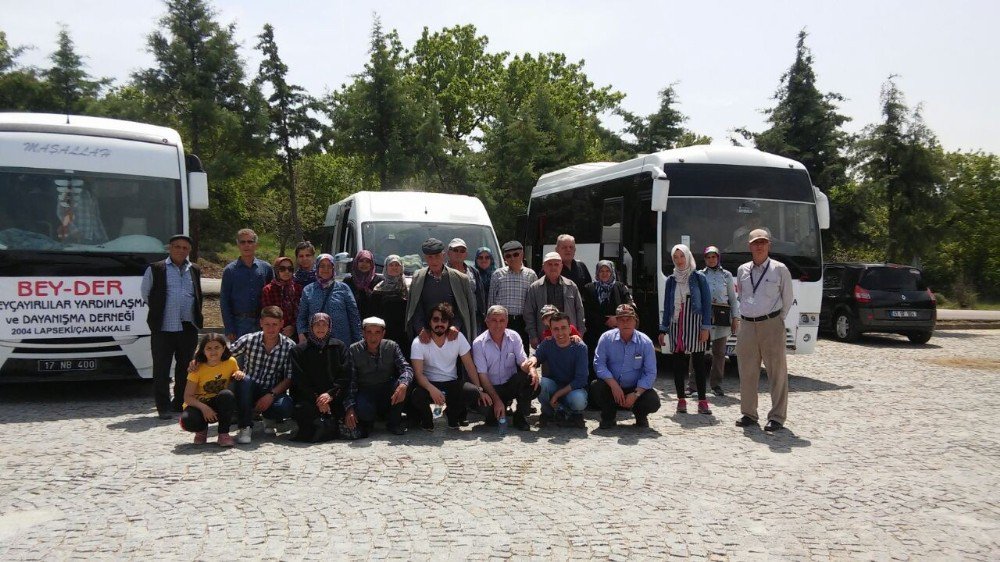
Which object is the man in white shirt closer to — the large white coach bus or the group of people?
the group of people

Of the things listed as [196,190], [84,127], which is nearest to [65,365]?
[196,190]

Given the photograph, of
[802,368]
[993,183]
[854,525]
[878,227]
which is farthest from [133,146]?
Result: [993,183]

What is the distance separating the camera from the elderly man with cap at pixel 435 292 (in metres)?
8.36

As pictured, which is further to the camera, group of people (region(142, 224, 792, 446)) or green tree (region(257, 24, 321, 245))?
green tree (region(257, 24, 321, 245))

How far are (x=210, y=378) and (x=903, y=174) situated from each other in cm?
2072

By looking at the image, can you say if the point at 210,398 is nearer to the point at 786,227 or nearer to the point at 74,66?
the point at 786,227

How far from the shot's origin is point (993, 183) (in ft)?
163

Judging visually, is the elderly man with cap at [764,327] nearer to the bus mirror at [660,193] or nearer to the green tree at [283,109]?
the bus mirror at [660,193]

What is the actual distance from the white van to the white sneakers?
3.92m

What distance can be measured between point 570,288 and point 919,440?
3.72 m

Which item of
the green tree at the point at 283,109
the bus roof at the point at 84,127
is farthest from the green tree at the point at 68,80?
the bus roof at the point at 84,127

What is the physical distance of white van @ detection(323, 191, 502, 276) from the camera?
11219mm

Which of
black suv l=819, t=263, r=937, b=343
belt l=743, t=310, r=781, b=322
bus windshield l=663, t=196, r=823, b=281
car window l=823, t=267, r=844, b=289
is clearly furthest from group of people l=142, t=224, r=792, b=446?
car window l=823, t=267, r=844, b=289

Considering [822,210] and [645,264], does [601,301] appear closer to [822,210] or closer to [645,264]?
[645,264]
